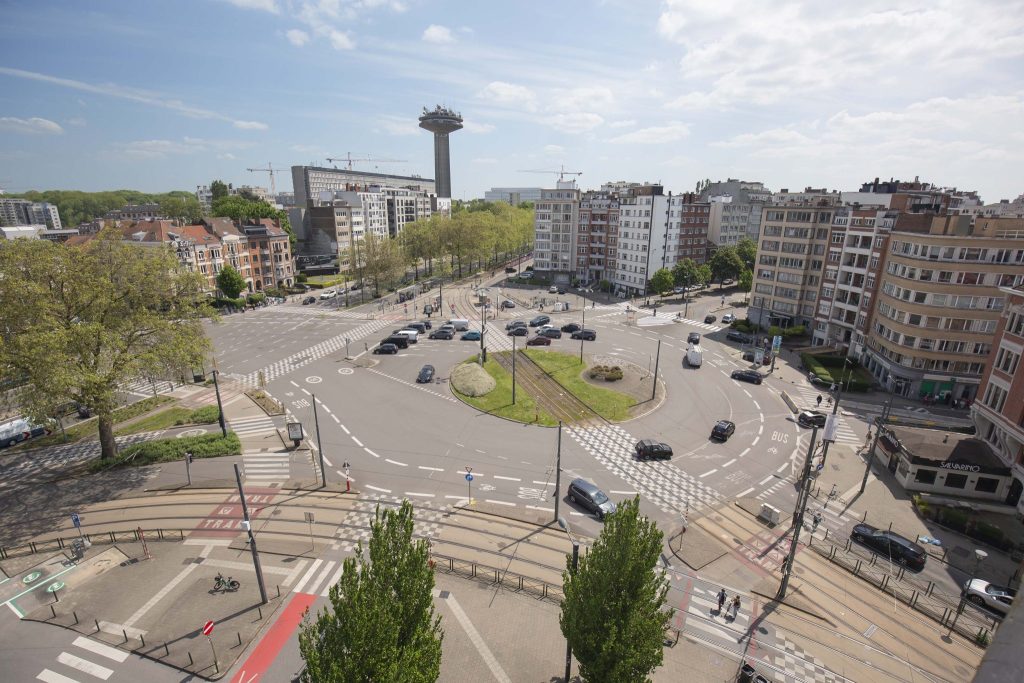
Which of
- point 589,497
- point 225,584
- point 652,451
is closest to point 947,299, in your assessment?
point 652,451

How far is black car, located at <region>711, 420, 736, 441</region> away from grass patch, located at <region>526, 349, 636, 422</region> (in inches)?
318

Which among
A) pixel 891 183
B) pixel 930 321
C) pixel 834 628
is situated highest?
pixel 891 183

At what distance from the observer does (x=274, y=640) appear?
24141 millimetres

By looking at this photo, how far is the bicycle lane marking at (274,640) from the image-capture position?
2252 centimetres

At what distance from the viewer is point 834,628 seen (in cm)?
2595

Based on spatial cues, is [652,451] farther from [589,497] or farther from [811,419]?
[811,419]

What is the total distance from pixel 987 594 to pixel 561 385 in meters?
36.6

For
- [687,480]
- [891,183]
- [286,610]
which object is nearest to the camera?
[286,610]

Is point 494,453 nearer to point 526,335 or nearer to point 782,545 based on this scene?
point 782,545

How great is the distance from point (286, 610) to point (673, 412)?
38210mm

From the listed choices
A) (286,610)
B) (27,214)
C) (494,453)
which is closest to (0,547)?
(286,610)

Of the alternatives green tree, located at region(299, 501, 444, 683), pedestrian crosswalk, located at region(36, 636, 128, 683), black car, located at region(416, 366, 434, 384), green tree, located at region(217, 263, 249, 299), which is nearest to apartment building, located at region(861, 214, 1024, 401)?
black car, located at region(416, 366, 434, 384)

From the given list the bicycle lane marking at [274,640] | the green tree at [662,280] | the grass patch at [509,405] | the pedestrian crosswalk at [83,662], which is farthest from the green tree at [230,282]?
the bicycle lane marking at [274,640]

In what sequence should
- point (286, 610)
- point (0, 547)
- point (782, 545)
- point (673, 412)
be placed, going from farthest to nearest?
point (673, 412)
point (782, 545)
point (0, 547)
point (286, 610)
